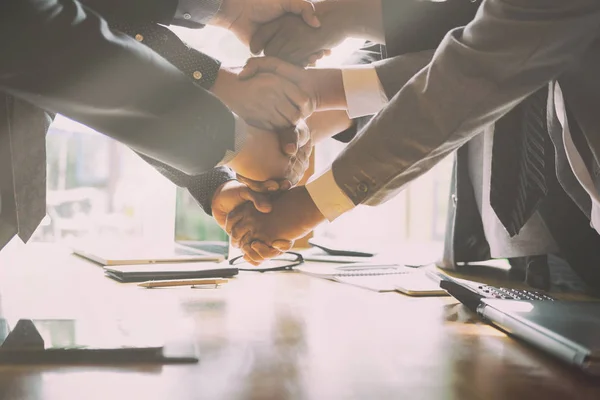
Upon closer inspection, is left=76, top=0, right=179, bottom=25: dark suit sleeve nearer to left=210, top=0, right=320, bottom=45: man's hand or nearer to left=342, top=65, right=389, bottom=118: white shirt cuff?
left=210, top=0, right=320, bottom=45: man's hand

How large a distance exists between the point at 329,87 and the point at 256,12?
284 mm

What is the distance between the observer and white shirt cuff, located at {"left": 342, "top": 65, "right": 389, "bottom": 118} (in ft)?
4.47

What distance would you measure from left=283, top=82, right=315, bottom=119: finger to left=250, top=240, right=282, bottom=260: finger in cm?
33

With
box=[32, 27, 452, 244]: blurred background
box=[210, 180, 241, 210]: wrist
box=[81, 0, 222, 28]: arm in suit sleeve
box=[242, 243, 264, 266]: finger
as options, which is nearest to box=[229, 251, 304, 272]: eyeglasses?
box=[242, 243, 264, 266]: finger

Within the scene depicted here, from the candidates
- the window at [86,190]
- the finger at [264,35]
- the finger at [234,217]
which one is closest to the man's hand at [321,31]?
the finger at [264,35]

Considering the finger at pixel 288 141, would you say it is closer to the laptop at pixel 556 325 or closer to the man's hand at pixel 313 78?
the man's hand at pixel 313 78

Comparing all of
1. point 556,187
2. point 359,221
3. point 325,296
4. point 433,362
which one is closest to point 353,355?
point 433,362

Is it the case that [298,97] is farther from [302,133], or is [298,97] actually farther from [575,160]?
[575,160]

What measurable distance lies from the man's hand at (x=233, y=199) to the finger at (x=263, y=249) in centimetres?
7

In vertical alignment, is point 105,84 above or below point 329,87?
below

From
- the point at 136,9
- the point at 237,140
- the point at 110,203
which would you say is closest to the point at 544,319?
the point at 237,140

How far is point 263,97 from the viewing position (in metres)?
1.34

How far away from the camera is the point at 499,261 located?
153 cm

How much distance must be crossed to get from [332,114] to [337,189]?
514mm
